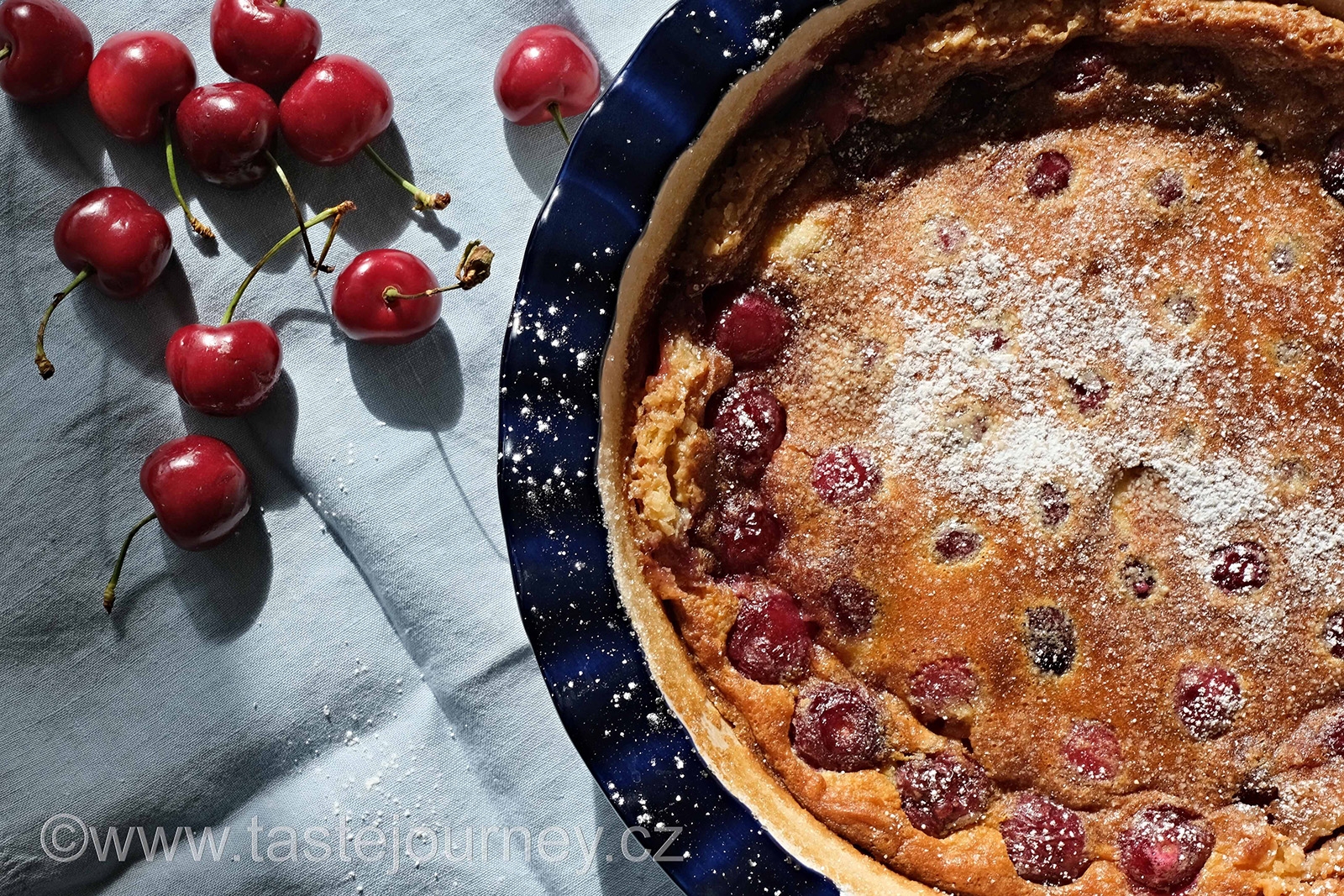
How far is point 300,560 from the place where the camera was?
219cm

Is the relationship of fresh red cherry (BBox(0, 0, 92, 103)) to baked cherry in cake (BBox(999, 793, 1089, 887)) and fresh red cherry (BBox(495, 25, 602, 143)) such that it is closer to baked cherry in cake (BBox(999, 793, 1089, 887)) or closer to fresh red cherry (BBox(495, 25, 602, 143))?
fresh red cherry (BBox(495, 25, 602, 143))

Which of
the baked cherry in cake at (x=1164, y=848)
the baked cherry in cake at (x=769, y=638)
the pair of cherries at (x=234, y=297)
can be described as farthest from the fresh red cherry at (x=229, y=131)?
the baked cherry in cake at (x=1164, y=848)

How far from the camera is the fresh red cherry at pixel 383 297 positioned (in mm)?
2045

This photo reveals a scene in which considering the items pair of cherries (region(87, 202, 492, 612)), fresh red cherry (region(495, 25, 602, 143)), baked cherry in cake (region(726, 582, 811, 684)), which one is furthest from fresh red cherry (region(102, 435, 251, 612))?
baked cherry in cake (region(726, 582, 811, 684))

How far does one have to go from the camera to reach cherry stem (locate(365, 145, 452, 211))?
2.04 meters

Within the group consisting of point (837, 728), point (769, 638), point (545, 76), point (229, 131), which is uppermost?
point (545, 76)

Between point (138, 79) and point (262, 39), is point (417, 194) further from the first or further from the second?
point (138, 79)

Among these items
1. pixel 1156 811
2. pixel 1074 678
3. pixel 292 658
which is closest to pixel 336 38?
pixel 292 658

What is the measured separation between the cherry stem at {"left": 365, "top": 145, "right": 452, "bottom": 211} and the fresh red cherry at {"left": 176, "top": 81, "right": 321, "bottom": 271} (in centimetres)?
17

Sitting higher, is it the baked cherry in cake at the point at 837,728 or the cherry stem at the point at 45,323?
the cherry stem at the point at 45,323

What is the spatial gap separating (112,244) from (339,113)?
0.51 metres

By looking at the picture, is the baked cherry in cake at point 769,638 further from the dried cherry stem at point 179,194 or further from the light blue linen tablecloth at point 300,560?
the dried cherry stem at point 179,194

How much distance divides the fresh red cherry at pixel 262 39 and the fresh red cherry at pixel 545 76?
390mm

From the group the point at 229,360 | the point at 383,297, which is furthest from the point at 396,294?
the point at 229,360
